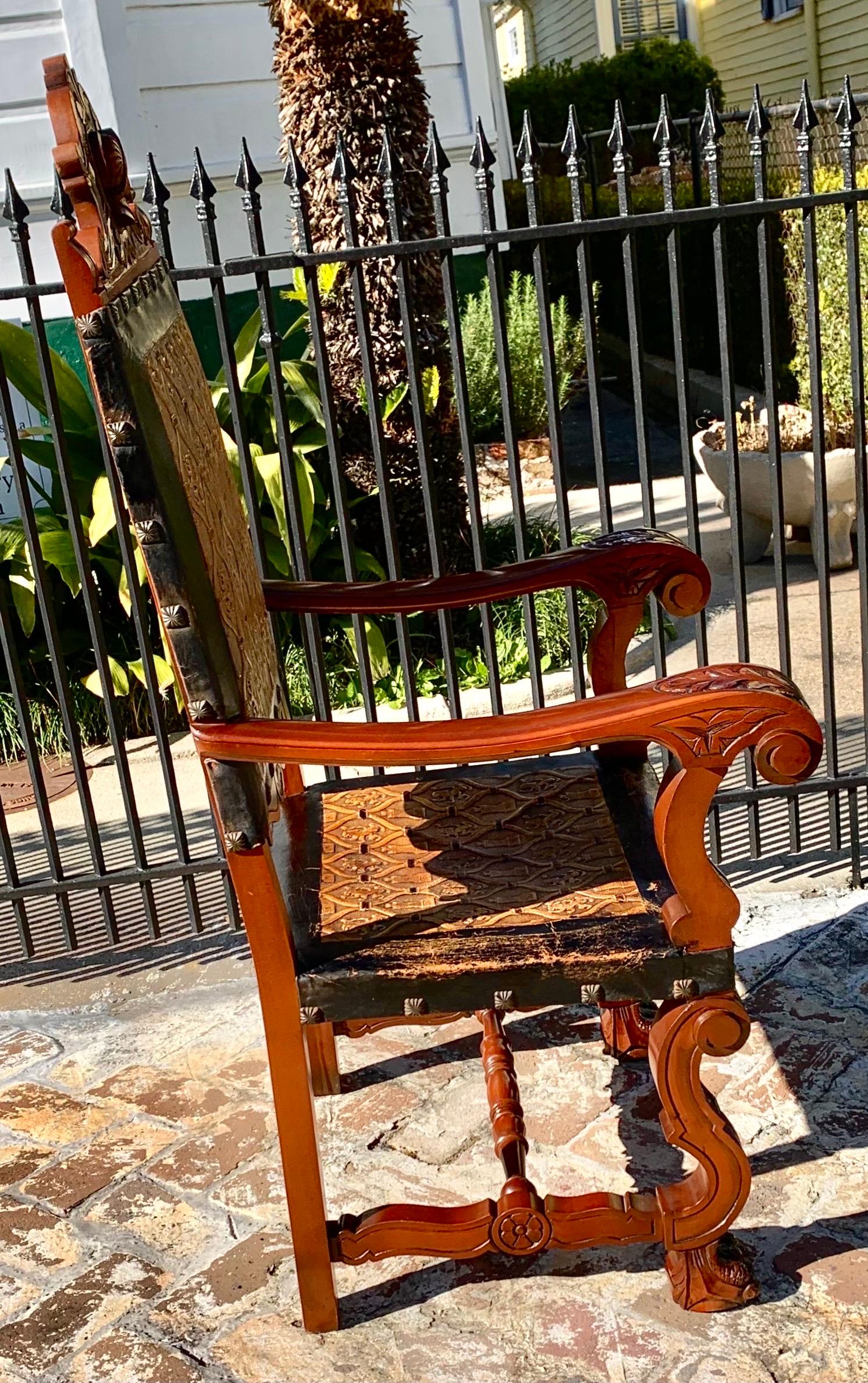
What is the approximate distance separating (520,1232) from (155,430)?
1345 millimetres

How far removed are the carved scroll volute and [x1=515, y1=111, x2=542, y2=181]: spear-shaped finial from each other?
100 cm

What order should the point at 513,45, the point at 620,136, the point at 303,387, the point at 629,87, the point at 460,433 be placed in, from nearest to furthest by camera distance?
1. the point at 620,136
2. the point at 460,433
3. the point at 303,387
4. the point at 629,87
5. the point at 513,45

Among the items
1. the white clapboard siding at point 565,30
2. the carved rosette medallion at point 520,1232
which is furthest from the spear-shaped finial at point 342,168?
the white clapboard siding at point 565,30

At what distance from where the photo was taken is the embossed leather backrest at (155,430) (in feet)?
6.02

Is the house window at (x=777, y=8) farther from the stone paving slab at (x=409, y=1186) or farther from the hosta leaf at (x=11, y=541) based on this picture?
the stone paving slab at (x=409, y=1186)

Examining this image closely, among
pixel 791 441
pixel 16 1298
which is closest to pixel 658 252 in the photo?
pixel 791 441

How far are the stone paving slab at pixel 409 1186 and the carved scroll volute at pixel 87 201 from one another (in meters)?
1.60

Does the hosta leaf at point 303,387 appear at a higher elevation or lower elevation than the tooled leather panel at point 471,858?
higher

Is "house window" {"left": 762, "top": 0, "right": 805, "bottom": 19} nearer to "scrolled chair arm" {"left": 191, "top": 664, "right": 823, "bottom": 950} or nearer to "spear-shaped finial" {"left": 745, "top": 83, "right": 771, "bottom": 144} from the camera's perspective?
"spear-shaped finial" {"left": 745, "top": 83, "right": 771, "bottom": 144}

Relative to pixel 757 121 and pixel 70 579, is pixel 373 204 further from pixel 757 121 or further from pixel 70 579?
pixel 757 121

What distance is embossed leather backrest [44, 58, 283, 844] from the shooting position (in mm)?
1836

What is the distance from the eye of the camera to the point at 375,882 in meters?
2.23

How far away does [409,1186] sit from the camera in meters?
2.52

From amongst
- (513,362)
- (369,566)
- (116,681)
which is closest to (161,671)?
(116,681)
